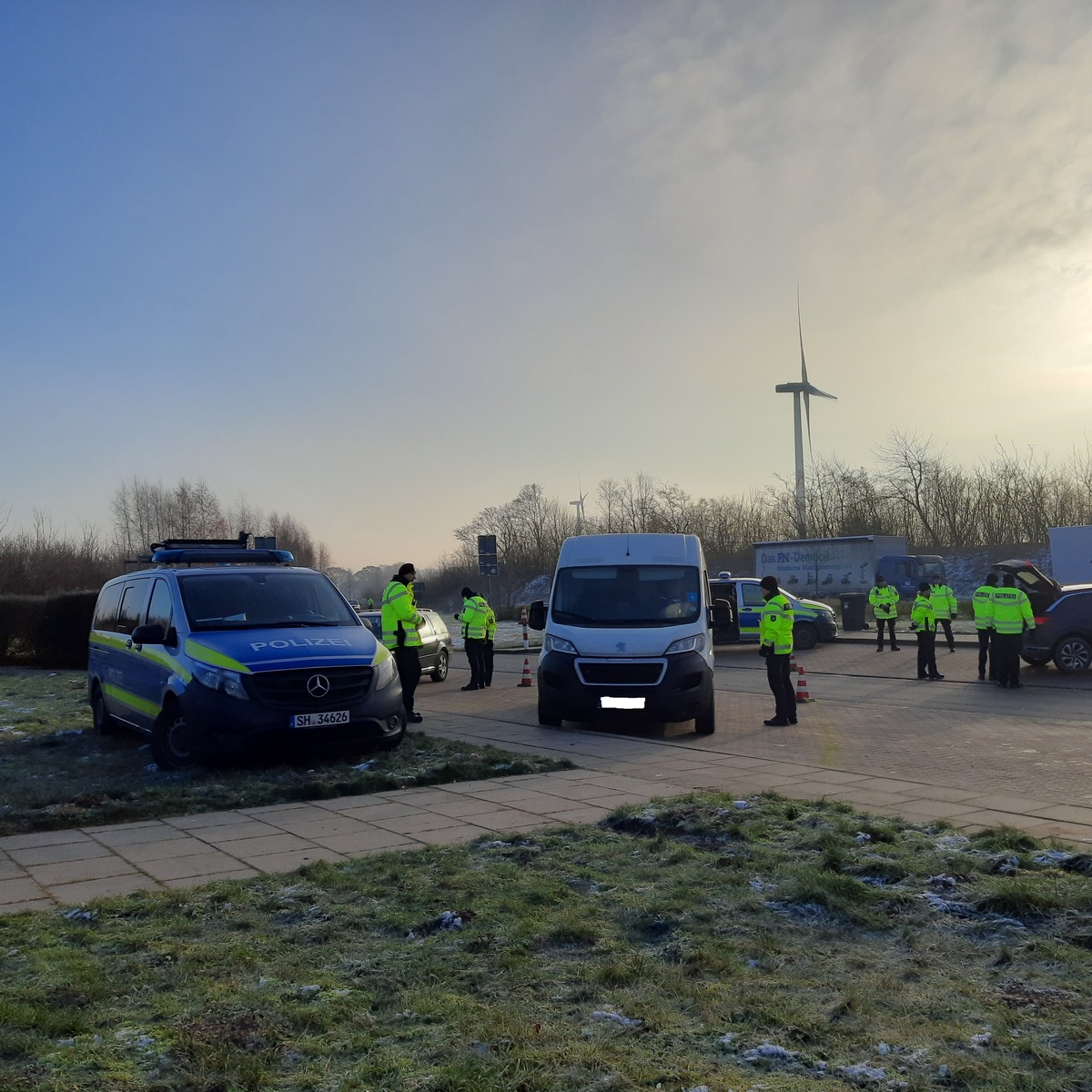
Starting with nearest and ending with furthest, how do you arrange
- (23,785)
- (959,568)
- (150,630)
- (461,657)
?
1. (23,785)
2. (150,630)
3. (461,657)
4. (959,568)

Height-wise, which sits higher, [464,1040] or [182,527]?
[182,527]

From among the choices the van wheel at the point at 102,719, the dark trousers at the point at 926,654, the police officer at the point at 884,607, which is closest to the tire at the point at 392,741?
the van wheel at the point at 102,719

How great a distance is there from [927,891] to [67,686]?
19679 millimetres

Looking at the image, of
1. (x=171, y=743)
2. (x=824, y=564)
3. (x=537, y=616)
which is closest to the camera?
(x=171, y=743)

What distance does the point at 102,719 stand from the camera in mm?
13031

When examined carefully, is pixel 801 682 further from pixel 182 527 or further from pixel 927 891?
pixel 182 527

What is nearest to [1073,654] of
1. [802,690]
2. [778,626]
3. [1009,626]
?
[1009,626]

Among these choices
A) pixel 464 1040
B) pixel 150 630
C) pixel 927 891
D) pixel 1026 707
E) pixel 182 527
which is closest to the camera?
pixel 464 1040

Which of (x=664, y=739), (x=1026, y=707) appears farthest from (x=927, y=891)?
(x=1026, y=707)

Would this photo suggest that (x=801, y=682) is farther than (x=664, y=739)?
Yes

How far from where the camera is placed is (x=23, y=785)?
9508mm

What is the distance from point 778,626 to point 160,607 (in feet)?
23.7

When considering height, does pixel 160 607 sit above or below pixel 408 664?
above

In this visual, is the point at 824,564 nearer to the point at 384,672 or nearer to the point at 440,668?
the point at 440,668
